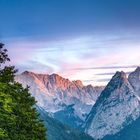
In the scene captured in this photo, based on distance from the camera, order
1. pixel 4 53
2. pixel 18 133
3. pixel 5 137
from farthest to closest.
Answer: pixel 4 53 → pixel 18 133 → pixel 5 137

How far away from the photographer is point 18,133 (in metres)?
53.6

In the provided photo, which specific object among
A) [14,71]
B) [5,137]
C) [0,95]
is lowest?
[5,137]

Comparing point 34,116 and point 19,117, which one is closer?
point 19,117

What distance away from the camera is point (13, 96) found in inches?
2297

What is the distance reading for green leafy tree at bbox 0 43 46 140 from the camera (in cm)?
5094

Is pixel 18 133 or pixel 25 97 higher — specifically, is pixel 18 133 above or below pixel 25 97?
below

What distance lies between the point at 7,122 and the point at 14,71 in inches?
505

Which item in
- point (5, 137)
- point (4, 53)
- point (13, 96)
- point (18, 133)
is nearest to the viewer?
point (5, 137)

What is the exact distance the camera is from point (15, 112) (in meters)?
54.6

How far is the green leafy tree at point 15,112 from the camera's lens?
167 ft

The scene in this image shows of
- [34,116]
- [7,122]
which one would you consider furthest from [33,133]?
[7,122]

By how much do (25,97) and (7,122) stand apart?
11836 mm

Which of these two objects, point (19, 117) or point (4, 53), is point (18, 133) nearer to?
point (19, 117)

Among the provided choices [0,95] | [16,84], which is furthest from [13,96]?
[0,95]
